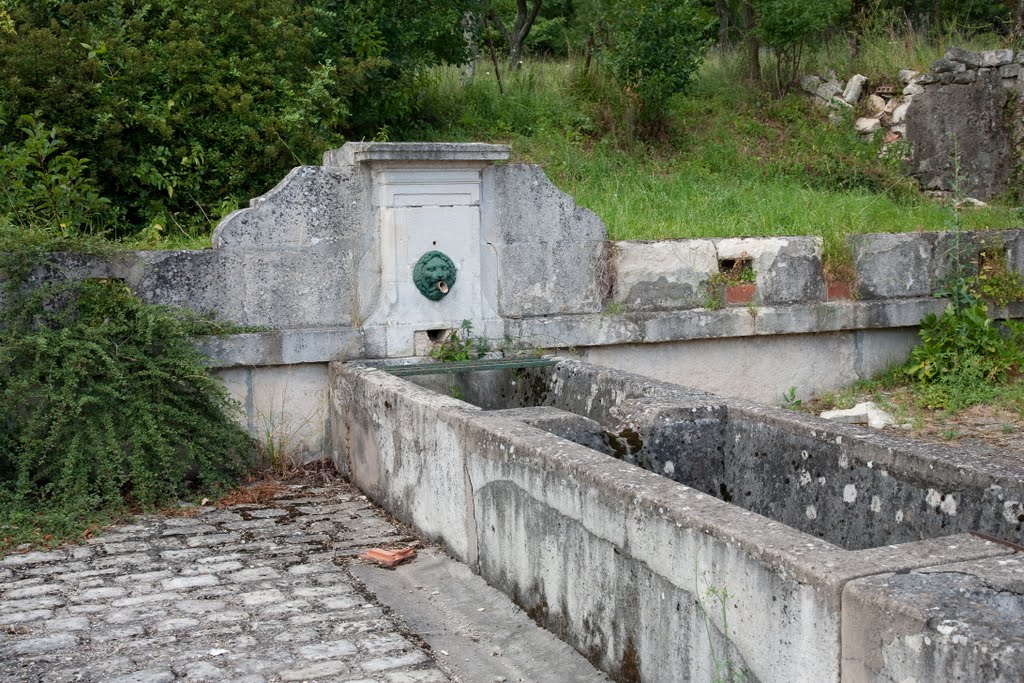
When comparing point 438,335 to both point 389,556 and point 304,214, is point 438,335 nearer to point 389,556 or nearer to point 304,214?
point 304,214

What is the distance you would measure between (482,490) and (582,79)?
7.95 metres

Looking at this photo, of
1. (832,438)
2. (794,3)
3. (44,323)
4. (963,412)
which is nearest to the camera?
(832,438)

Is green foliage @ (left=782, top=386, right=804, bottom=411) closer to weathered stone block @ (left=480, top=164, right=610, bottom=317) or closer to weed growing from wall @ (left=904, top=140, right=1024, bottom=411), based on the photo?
weed growing from wall @ (left=904, top=140, right=1024, bottom=411)

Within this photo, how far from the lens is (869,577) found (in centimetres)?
271

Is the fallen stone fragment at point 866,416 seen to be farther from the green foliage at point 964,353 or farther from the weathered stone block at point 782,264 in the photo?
the weathered stone block at point 782,264

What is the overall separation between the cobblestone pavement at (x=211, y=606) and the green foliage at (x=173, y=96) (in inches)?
107

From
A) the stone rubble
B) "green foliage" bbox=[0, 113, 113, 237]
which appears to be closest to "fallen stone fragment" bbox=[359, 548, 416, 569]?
"green foliage" bbox=[0, 113, 113, 237]

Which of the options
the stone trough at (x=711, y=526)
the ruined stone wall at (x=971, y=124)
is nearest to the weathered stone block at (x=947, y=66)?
the ruined stone wall at (x=971, y=124)

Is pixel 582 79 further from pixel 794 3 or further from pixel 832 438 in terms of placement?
pixel 832 438

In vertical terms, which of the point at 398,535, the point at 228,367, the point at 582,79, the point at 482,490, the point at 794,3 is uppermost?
the point at 794,3

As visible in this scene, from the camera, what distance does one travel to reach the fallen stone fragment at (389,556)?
4984mm

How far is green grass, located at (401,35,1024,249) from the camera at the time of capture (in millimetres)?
8219

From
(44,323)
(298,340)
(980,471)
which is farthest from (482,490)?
(44,323)

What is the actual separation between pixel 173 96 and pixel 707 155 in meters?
5.21
